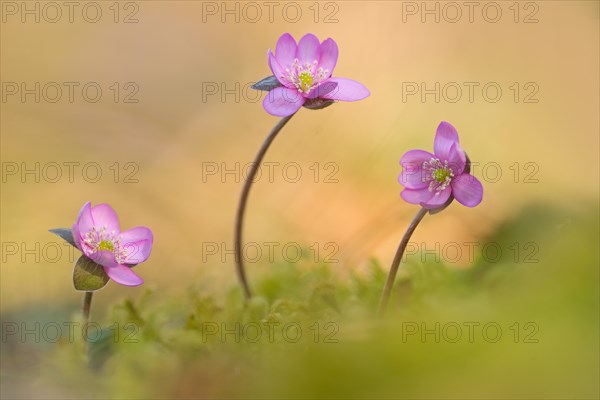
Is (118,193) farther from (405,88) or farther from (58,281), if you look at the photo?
(405,88)

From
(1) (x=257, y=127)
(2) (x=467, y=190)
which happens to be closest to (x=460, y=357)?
(2) (x=467, y=190)

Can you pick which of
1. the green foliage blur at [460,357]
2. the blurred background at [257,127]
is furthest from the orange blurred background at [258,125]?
the green foliage blur at [460,357]

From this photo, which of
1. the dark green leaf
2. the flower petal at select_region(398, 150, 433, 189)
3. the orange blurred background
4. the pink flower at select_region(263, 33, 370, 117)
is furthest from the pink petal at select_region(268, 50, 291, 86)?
the orange blurred background

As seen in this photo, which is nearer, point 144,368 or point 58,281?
point 144,368

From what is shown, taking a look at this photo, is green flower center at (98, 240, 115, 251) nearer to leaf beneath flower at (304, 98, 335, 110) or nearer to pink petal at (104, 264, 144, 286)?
pink petal at (104, 264, 144, 286)

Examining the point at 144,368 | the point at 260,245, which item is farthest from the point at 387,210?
the point at 144,368

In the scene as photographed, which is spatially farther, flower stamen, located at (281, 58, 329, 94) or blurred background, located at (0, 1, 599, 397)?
blurred background, located at (0, 1, 599, 397)
